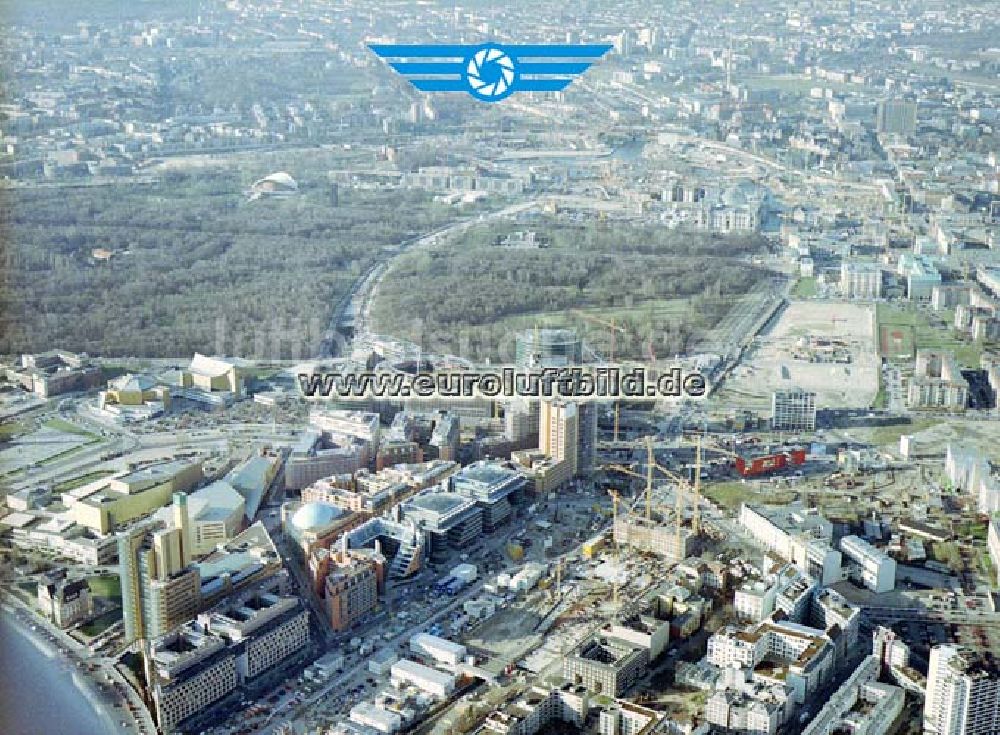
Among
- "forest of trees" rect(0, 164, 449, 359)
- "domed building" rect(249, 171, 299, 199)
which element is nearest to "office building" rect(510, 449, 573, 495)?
"forest of trees" rect(0, 164, 449, 359)

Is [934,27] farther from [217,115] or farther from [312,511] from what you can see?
[312,511]

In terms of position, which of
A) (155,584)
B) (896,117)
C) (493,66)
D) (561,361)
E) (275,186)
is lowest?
(155,584)

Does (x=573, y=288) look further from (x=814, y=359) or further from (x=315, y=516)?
(x=315, y=516)

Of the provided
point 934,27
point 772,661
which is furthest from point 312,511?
point 934,27

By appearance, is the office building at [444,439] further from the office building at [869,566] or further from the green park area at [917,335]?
the green park area at [917,335]

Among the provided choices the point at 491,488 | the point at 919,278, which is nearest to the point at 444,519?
the point at 491,488
